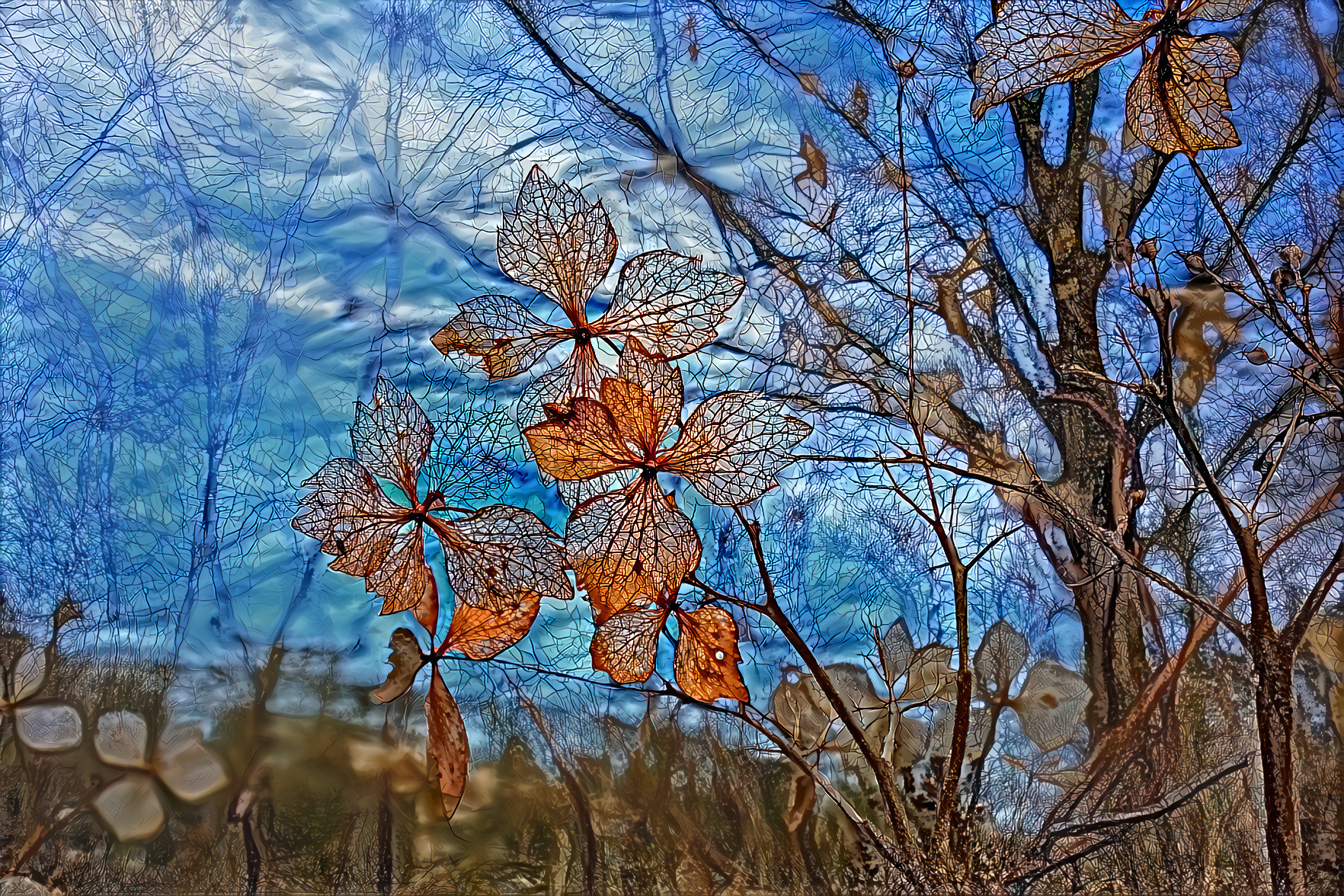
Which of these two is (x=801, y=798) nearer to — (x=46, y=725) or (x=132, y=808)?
(x=132, y=808)

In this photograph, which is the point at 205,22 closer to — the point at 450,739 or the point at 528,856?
the point at 450,739

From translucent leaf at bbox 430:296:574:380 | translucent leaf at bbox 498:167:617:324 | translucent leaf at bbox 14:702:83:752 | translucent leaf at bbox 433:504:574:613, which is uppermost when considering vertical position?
translucent leaf at bbox 498:167:617:324

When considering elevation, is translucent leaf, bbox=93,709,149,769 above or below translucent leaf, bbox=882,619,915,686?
below

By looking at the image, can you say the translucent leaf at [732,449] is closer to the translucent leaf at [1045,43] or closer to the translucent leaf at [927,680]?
the translucent leaf at [927,680]

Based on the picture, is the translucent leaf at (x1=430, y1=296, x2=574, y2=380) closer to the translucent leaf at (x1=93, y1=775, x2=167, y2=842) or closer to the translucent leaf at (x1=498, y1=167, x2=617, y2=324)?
the translucent leaf at (x1=498, y1=167, x2=617, y2=324)

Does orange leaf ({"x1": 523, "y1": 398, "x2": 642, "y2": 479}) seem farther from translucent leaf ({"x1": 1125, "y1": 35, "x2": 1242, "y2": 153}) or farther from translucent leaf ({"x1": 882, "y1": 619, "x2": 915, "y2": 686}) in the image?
translucent leaf ({"x1": 1125, "y1": 35, "x2": 1242, "y2": 153})

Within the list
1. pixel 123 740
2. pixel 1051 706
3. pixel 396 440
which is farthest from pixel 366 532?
pixel 1051 706

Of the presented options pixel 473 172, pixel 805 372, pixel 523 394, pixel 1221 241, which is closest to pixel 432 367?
pixel 523 394

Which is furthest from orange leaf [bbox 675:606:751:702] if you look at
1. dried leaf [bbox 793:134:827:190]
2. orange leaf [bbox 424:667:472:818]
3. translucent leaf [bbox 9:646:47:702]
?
translucent leaf [bbox 9:646:47:702]
